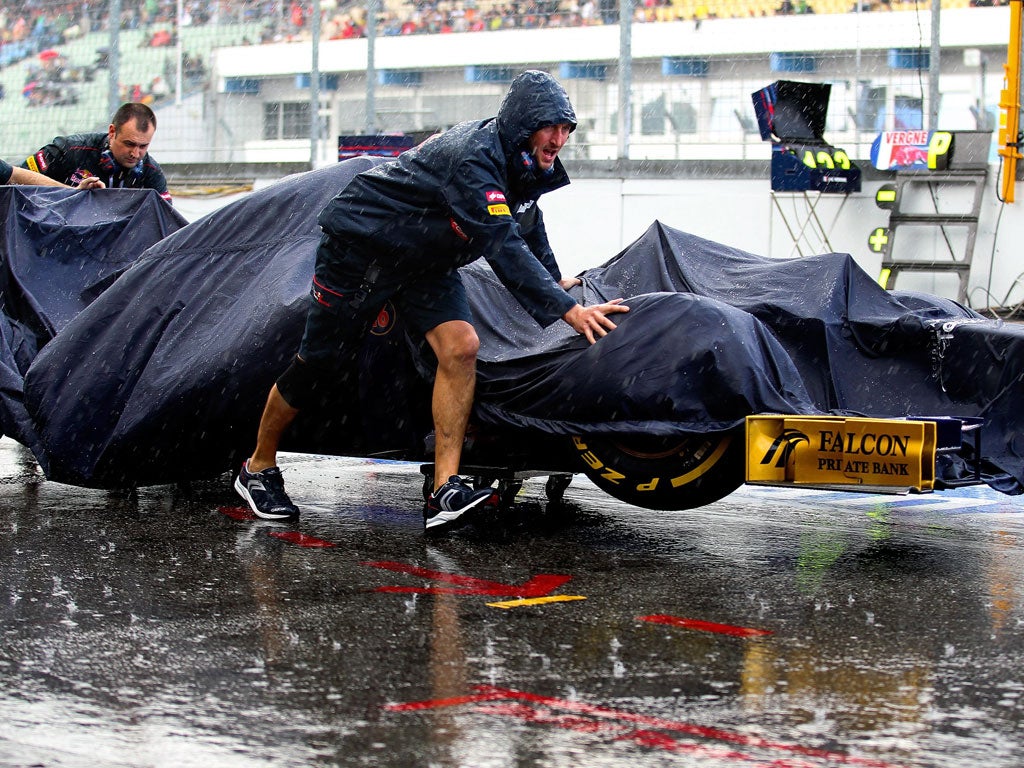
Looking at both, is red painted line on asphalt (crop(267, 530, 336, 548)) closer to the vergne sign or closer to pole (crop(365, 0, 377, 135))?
the vergne sign

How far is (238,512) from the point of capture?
5.74 m

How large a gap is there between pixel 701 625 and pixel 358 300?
201 centimetres

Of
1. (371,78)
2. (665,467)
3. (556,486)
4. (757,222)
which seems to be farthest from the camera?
(371,78)

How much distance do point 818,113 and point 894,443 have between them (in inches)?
405

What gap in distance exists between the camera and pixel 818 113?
1405cm

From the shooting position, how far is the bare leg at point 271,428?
5.41 metres

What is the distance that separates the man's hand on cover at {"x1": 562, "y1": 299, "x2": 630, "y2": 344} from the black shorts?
46cm

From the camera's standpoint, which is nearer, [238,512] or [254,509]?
[254,509]

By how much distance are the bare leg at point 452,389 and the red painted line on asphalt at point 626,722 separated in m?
2.02

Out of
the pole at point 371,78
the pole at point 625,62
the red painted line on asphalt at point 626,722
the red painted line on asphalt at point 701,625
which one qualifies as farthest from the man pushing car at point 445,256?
the pole at point 371,78

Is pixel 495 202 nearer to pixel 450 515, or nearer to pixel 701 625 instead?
pixel 450 515

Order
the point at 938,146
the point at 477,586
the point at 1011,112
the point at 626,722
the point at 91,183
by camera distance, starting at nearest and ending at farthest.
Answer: the point at 626,722, the point at 477,586, the point at 91,183, the point at 1011,112, the point at 938,146

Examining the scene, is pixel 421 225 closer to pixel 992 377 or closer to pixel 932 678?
pixel 992 377

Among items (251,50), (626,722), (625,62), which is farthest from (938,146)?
(626,722)
